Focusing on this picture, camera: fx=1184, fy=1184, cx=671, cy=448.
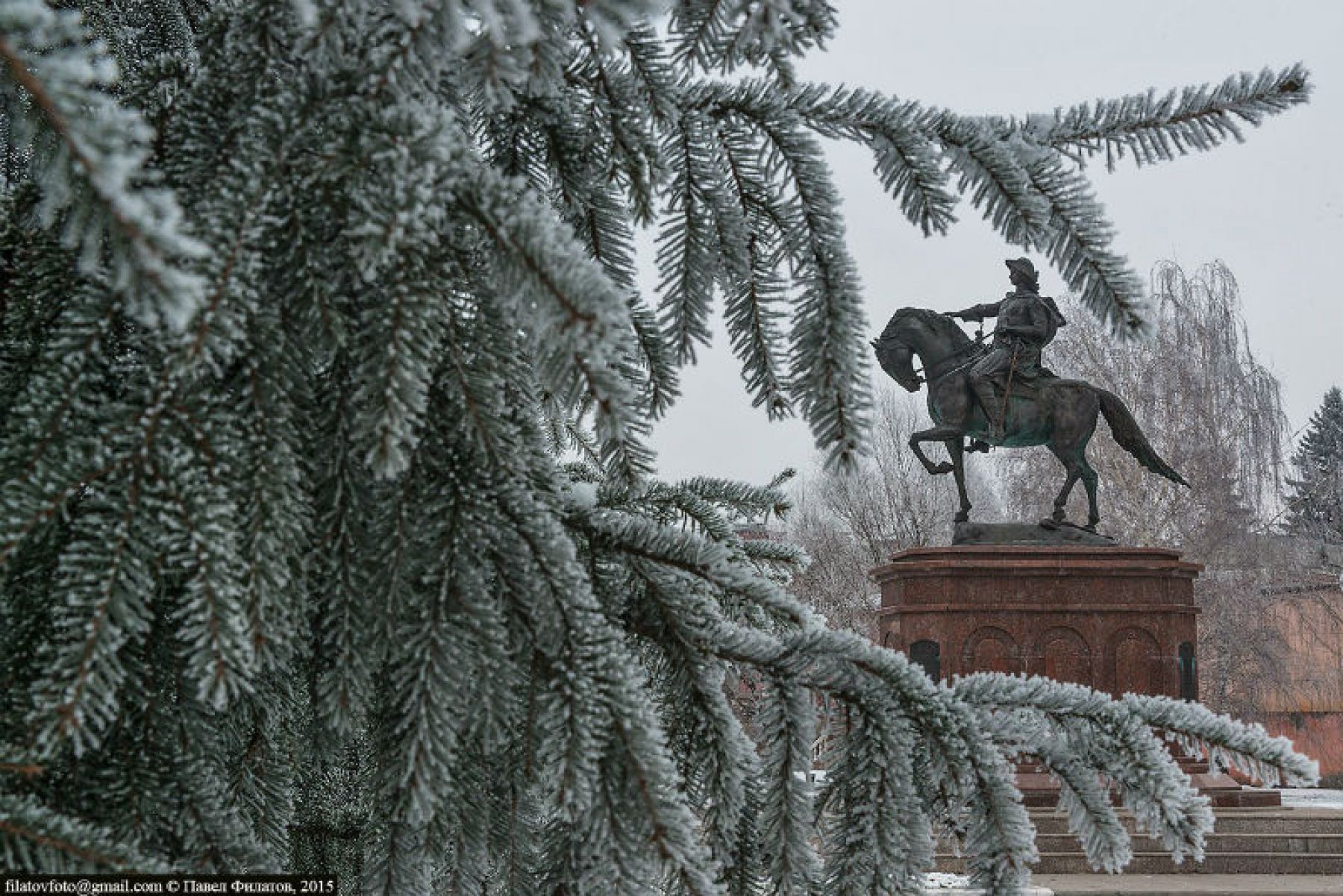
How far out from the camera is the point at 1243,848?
33.0 feet

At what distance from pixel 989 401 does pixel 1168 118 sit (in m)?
10.8

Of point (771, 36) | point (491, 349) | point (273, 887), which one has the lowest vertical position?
point (273, 887)

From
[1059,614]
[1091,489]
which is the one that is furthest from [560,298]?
[1091,489]

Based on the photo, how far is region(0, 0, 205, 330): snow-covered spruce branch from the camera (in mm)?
649

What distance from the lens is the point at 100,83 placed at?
1.38m

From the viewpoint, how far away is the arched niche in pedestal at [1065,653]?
11.0 meters

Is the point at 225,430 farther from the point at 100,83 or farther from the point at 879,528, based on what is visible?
the point at 879,528

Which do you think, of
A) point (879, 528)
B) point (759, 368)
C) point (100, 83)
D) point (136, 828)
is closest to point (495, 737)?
point (136, 828)

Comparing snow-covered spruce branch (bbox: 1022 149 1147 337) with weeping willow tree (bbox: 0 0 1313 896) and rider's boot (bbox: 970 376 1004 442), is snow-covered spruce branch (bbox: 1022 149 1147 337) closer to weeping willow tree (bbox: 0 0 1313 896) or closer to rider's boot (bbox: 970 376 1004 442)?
weeping willow tree (bbox: 0 0 1313 896)

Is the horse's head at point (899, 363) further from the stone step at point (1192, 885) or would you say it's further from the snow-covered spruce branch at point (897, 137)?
the snow-covered spruce branch at point (897, 137)

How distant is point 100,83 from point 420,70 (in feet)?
2.25

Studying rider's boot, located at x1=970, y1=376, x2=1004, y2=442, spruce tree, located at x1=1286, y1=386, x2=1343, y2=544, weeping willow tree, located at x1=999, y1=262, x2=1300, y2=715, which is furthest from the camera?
spruce tree, located at x1=1286, y1=386, x2=1343, y2=544

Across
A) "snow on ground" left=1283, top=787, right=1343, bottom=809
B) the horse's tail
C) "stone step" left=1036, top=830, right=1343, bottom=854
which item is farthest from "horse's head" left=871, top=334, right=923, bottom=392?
"snow on ground" left=1283, top=787, right=1343, bottom=809

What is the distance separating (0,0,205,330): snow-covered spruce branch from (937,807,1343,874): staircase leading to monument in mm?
9695
